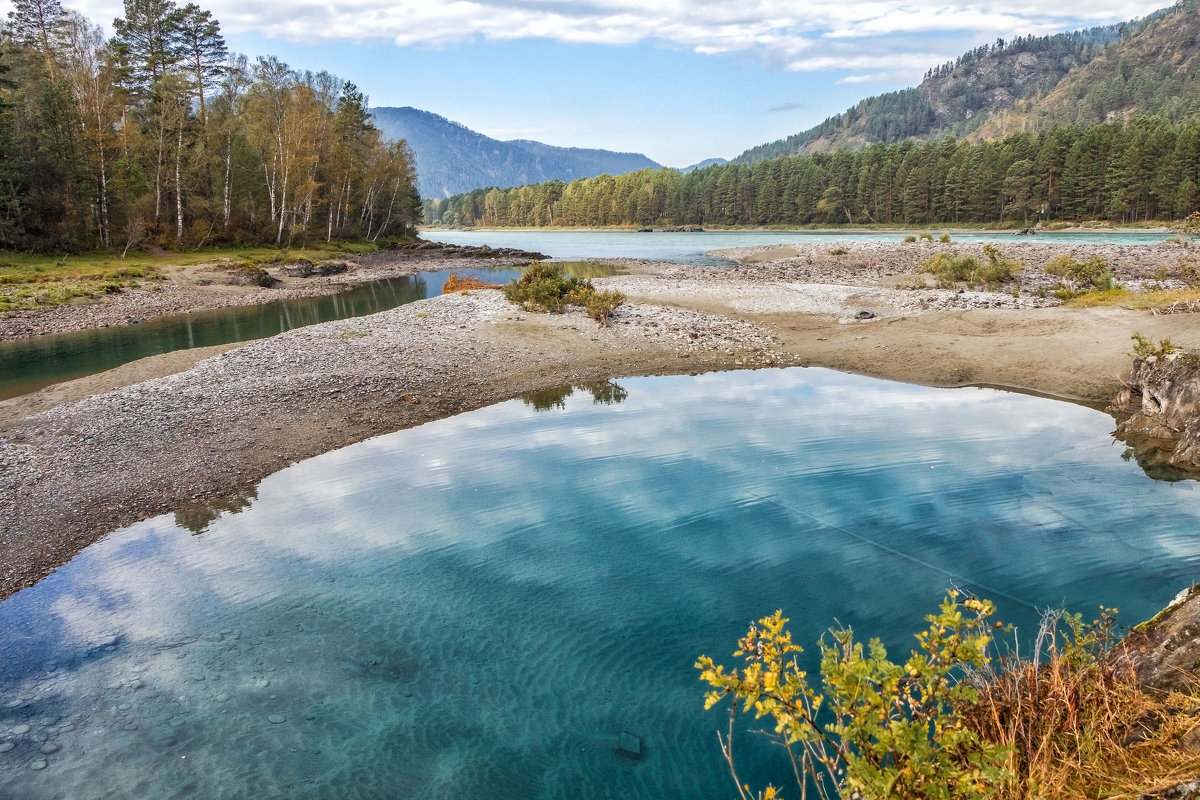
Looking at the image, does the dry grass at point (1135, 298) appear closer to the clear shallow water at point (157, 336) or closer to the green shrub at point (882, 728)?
the green shrub at point (882, 728)

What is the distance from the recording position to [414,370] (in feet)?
68.4

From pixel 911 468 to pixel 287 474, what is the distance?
1251cm

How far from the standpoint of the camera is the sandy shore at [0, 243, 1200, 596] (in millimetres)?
12766

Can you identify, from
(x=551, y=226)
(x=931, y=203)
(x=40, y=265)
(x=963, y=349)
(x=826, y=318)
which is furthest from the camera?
(x=551, y=226)

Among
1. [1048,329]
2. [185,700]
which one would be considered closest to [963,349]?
[1048,329]

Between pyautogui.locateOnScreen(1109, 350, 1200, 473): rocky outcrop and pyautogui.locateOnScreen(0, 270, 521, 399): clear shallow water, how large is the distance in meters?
28.8

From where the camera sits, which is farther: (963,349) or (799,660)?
(963,349)

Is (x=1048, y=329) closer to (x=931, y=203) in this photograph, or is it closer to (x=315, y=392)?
(x=315, y=392)

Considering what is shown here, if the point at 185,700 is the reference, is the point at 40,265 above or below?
above

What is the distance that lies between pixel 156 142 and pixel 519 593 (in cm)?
5758

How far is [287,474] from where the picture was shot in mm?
13789

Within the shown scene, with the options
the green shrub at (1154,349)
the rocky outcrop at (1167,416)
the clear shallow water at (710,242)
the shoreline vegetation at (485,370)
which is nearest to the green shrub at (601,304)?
the shoreline vegetation at (485,370)

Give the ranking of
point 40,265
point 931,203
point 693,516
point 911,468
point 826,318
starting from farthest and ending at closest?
point 931,203, point 40,265, point 826,318, point 911,468, point 693,516

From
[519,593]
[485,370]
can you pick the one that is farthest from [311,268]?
[519,593]
